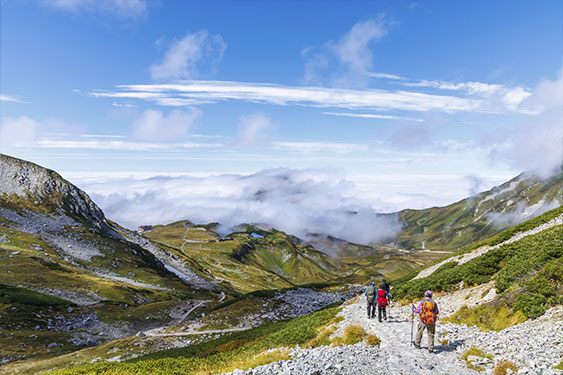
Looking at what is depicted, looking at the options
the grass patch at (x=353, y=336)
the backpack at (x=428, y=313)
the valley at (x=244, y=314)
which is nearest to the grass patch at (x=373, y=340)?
the valley at (x=244, y=314)

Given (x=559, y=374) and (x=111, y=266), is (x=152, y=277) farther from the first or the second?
(x=559, y=374)

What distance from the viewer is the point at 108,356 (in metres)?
51.7

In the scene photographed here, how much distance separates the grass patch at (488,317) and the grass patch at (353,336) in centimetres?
741

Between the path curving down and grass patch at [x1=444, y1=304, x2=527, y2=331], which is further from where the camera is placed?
grass patch at [x1=444, y1=304, x2=527, y2=331]

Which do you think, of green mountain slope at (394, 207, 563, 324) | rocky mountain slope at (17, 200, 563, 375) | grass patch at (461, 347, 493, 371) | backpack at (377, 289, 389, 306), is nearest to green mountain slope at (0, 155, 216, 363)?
rocky mountain slope at (17, 200, 563, 375)

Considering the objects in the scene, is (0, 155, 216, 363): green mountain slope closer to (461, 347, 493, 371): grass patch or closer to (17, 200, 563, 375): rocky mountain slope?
(17, 200, 563, 375): rocky mountain slope

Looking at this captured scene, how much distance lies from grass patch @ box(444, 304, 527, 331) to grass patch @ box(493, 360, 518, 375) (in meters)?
6.38

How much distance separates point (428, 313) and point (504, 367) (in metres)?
4.96

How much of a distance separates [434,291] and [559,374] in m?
21.8

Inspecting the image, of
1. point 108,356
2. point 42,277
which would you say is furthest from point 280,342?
point 42,277

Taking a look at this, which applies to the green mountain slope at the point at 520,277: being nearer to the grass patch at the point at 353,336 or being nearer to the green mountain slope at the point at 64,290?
the grass patch at the point at 353,336

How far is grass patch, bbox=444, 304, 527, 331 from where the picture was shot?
19694 millimetres

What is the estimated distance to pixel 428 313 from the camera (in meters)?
19.0

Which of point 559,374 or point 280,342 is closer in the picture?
point 559,374
